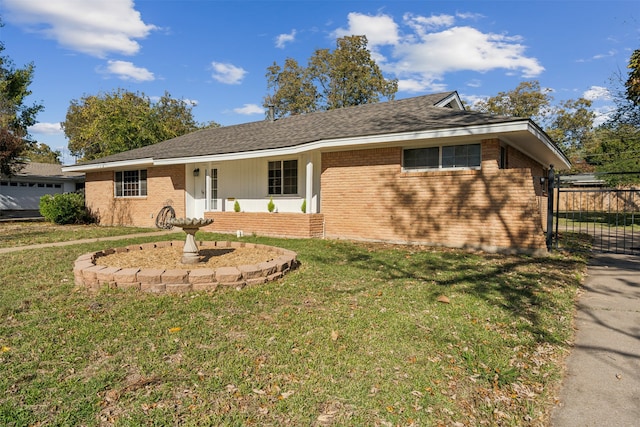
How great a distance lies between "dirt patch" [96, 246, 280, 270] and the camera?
6145 millimetres

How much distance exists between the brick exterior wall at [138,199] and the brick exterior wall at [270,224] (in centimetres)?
301

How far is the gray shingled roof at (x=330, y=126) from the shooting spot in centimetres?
969

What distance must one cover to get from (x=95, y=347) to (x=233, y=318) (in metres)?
1.35

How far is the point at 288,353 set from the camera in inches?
128

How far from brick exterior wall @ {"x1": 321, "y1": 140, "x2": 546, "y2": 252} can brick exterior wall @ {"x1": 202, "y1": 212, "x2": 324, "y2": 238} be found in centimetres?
60

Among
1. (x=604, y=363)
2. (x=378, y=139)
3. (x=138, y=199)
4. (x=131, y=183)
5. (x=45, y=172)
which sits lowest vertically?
(x=604, y=363)

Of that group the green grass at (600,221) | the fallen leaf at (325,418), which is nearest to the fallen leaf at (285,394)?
the fallen leaf at (325,418)

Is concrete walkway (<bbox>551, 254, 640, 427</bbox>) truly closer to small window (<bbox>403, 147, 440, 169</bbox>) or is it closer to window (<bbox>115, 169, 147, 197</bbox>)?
small window (<bbox>403, 147, 440, 169</bbox>)

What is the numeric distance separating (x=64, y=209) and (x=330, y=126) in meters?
14.3

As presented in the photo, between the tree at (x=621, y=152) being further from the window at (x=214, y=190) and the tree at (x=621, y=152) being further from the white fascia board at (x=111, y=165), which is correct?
the white fascia board at (x=111, y=165)

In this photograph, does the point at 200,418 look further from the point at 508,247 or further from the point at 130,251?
the point at 508,247

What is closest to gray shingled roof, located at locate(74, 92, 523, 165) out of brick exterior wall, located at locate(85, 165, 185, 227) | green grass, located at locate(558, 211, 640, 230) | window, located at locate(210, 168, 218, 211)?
brick exterior wall, located at locate(85, 165, 185, 227)

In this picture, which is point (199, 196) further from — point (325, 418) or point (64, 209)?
point (325, 418)

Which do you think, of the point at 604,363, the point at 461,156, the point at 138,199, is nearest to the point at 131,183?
the point at 138,199
